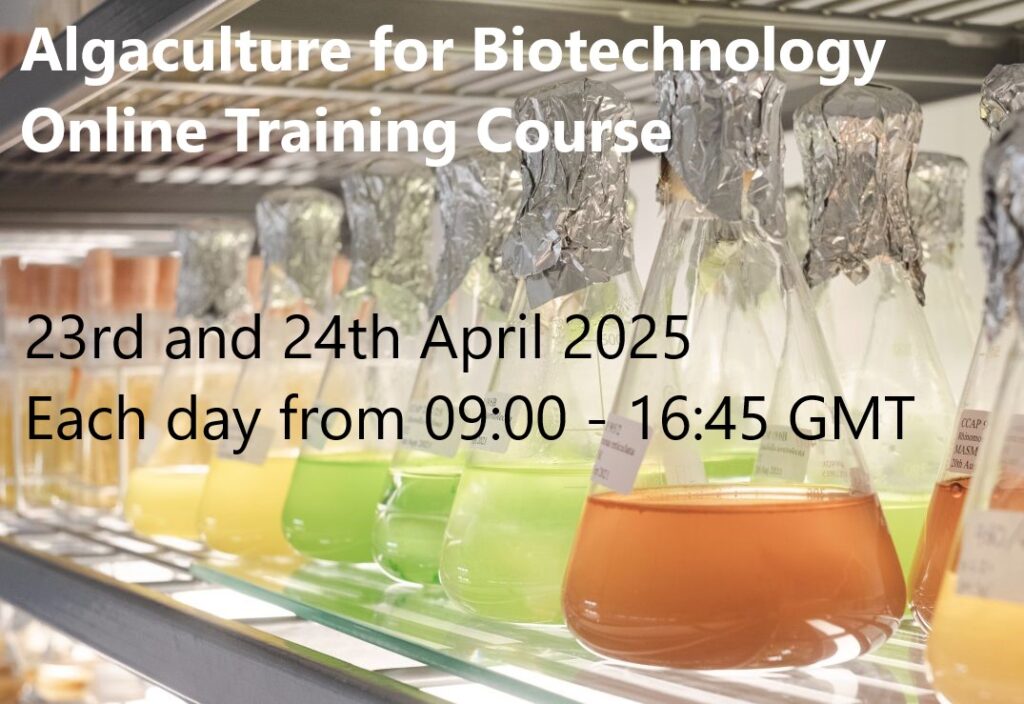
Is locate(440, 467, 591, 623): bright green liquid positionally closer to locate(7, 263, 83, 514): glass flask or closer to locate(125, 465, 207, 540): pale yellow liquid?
locate(125, 465, 207, 540): pale yellow liquid

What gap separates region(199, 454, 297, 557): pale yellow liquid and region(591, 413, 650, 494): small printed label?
51cm

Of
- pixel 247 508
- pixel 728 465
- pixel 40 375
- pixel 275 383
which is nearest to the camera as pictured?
pixel 728 465

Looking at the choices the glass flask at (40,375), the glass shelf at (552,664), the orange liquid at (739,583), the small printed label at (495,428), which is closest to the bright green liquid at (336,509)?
the glass shelf at (552,664)

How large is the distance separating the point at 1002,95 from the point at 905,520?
8.8 inches

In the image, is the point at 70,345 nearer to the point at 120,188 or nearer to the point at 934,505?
the point at 120,188

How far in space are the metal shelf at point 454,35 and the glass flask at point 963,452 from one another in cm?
31

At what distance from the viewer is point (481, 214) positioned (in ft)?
3.12

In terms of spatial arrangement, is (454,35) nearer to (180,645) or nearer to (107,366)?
(180,645)

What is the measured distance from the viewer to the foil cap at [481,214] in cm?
95

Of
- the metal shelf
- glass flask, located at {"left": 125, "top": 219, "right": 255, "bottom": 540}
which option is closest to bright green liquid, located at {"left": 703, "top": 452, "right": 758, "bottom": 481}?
the metal shelf

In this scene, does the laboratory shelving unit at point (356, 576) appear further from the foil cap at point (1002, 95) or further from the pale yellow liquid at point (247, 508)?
the foil cap at point (1002, 95)

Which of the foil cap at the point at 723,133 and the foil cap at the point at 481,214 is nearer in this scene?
the foil cap at the point at 723,133

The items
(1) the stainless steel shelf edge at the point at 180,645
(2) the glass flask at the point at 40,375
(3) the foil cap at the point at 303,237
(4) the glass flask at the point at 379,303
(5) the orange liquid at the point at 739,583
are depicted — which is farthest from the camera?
(2) the glass flask at the point at 40,375

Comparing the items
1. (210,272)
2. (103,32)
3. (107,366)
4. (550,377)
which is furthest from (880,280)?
(107,366)
